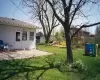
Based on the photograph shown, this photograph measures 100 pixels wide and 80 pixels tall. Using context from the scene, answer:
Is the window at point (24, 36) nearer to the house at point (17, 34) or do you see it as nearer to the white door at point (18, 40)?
the house at point (17, 34)

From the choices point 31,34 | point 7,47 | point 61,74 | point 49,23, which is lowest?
point 61,74

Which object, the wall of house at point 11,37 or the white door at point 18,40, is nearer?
the wall of house at point 11,37

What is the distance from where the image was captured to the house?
17672 millimetres

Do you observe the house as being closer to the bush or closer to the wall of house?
the wall of house

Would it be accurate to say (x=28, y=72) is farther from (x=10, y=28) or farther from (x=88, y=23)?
(x=10, y=28)

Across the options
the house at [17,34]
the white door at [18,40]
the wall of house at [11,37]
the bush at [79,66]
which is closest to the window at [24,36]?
the house at [17,34]

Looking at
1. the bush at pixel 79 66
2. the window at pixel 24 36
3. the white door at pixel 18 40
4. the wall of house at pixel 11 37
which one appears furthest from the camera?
the window at pixel 24 36

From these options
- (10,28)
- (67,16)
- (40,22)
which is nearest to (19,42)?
(10,28)

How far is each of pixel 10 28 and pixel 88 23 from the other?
998 centimetres

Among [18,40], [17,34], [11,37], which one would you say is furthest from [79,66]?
[17,34]

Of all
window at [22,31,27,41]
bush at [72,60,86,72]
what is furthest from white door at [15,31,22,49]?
bush at [72,60,86,72]

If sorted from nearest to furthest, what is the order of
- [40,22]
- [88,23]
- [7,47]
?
[88,23] < [7,47] < [40,22]

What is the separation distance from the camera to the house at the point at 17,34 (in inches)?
696

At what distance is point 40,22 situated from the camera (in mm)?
40312
